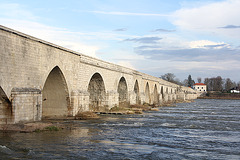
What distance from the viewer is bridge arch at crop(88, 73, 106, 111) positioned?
2906 centimetres

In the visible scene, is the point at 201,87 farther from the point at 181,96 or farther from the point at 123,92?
the point at 123,92

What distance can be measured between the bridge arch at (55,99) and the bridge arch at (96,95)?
717 cm

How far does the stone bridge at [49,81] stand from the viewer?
600 inches

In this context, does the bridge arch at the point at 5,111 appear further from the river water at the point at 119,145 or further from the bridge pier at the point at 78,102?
the bridge pier at the point at 78,102

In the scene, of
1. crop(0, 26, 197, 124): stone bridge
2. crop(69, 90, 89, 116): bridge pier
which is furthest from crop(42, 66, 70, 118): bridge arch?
crop(69, 90, 89, 116): bridge pier

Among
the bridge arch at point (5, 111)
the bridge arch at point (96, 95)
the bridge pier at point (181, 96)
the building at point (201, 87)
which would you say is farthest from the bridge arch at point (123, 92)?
the building at point (201, 87)

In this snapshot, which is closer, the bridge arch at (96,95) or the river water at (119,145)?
the river water at (119,145)

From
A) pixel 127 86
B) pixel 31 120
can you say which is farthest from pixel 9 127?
pixel 127 86

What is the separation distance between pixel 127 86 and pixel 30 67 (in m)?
21.0

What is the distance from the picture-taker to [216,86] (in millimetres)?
155750

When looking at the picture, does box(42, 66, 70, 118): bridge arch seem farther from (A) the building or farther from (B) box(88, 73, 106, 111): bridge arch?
(A) the building

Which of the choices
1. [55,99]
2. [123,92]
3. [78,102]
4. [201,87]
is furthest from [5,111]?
[201,87]

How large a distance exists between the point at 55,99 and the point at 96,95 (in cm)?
761

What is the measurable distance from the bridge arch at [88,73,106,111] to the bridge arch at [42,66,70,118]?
7173 mm
